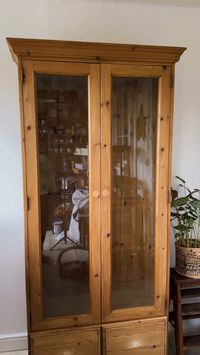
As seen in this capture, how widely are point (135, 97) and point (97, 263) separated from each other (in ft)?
3.35

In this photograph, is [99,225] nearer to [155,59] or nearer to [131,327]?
[131,327]

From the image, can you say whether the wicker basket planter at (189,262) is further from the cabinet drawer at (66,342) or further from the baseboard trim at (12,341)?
the baseboard trim at (12,341)

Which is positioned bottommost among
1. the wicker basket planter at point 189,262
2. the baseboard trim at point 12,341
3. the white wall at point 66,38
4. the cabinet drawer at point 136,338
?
the baseboard trim at point 12,341

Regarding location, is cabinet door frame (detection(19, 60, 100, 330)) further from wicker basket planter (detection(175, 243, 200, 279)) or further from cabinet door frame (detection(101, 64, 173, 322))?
wicker basket planter (detection(175, 243, 200, 279))

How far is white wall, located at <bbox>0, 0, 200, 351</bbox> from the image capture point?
198 cm

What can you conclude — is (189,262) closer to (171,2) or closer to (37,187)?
(37,187)

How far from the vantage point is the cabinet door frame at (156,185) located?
1649 millimetres

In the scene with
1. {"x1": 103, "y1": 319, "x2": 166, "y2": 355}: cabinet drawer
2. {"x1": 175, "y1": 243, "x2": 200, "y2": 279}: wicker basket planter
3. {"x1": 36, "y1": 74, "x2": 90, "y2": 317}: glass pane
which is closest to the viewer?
{"x1": 36, "y1": 74, "x2": 90, "y2": 317}: glass pane

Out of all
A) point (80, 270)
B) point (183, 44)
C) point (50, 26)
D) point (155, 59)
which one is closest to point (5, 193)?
point (80, 270)

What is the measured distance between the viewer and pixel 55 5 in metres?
1.99

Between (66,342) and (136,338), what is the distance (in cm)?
44

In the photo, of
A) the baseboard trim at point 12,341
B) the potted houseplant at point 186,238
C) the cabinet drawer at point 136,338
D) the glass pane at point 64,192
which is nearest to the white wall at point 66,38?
the baseboard trim at point 12,341

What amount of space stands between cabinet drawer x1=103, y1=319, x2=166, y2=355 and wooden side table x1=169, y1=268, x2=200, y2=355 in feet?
0.49

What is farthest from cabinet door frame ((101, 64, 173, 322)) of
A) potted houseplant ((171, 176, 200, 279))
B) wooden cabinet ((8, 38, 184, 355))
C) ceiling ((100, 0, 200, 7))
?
ceiling ((100, 0, 200, 7))
